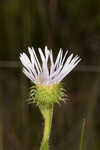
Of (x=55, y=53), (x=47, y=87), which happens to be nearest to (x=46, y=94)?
(x=47, y=87)

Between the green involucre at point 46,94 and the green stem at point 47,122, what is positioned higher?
the green involucre at point 46,94

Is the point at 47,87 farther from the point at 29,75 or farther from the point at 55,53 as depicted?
the point at 55,53

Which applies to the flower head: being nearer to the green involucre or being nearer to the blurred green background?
the green involucre

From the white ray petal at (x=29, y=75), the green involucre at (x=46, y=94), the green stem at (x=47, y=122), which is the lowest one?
the green stem at (x=47, y=122)

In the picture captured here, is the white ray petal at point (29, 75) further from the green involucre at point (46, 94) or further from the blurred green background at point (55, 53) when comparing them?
the blurred green background at point (55, 53)

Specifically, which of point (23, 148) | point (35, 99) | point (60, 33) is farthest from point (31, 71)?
point (60, 33)

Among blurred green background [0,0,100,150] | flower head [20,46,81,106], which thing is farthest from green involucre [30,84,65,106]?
blurred green background [0,0,100,150]

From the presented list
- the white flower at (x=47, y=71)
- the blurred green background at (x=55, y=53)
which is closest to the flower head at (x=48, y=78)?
the white flower at (x=47, y=71)

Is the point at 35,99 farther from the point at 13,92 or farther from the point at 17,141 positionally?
the point at 13,92
